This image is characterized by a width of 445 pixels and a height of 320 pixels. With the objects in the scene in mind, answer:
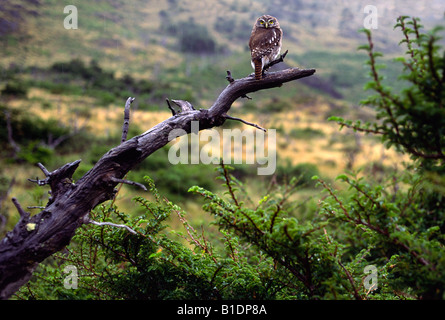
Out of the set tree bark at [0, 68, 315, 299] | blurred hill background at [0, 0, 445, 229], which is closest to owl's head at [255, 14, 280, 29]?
tree bark at [0, 68, 315, 299]

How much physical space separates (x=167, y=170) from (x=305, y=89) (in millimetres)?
40970

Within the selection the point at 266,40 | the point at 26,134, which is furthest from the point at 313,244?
the point at 26,134

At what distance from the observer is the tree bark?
85.0 inches

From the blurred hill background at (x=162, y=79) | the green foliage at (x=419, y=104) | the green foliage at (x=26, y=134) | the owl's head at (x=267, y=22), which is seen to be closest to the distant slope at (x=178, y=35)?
the blurred hill background at (x=162, y=79)

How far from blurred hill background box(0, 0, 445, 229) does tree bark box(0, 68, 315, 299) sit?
162cm

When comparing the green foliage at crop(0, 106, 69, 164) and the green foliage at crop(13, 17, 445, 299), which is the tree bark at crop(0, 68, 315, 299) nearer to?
the green foliage at crop(13, 17, 445, 299)

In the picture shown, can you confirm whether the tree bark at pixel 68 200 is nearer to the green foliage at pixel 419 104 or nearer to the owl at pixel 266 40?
the owl at pixel 266 40

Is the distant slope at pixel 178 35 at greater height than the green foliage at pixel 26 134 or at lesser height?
greater

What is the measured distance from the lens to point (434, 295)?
1.72 metres

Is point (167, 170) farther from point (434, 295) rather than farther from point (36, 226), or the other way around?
point (434, 295)

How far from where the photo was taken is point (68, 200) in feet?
7.72

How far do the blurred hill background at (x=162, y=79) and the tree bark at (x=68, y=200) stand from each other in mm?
1621

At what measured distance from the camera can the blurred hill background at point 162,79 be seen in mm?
13562
